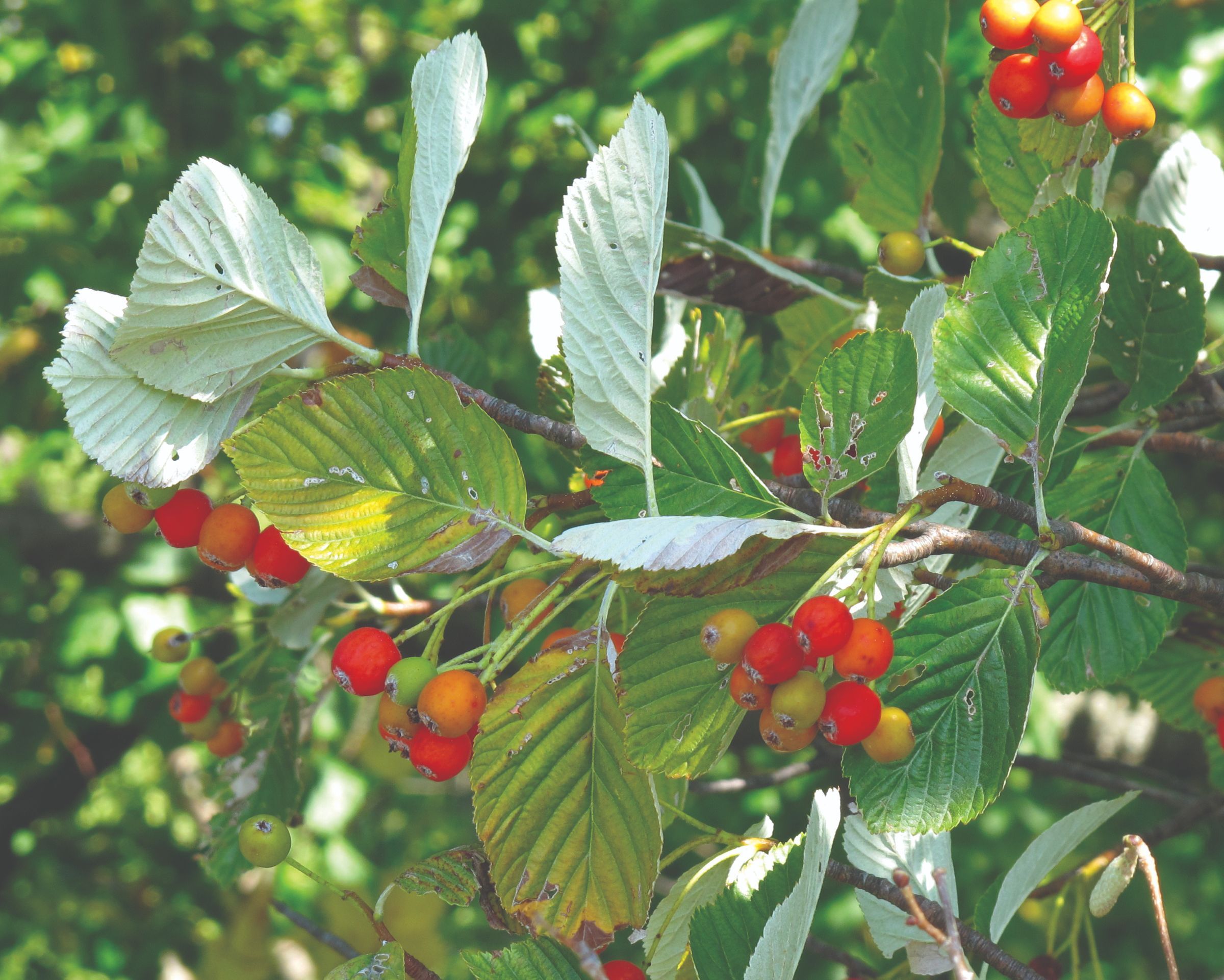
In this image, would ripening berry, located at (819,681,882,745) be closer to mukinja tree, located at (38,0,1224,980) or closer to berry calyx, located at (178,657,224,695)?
mukinja tree, located at (38,0,1224,980)

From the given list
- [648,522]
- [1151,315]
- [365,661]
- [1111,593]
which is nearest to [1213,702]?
[1111,593]

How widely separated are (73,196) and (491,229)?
1.16 m

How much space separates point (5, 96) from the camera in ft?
9.18

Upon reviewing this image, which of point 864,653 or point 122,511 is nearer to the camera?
point 864,653

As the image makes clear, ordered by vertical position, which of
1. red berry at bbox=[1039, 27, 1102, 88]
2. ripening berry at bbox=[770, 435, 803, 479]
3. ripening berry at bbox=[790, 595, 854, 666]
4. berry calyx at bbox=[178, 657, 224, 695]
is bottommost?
berry calyx at bbox=[178, 657, 224, 695]

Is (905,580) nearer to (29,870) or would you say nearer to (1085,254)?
(1085,254)

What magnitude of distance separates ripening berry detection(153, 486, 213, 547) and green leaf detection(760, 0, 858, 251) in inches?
35.1

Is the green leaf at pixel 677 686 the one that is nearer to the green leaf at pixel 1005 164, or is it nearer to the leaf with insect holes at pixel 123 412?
the leaf with insect holes at pixel 123 412

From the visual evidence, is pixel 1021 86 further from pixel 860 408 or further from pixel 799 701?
pixel 799 701

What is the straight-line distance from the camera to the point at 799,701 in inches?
28.0

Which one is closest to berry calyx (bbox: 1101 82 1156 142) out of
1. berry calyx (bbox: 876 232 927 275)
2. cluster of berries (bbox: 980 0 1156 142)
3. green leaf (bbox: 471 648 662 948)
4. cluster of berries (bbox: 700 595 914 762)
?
cluster of berries (bbox: 980 0 1156 142)

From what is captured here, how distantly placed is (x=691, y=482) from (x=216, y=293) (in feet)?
1.43

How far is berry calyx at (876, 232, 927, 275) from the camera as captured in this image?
1.15 meters

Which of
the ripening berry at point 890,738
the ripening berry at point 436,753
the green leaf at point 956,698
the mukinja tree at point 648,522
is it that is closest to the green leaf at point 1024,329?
the mukinja tree at point 648,522
